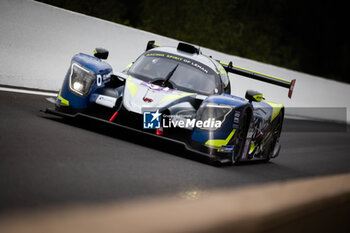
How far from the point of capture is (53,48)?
1064 centimetres

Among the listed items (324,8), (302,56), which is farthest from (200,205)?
(324,8)

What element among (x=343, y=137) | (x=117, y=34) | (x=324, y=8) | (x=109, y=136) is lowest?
(x=343, y=137)

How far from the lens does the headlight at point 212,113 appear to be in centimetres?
636

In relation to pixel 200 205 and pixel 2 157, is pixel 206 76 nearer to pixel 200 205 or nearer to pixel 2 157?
pixel 2 157

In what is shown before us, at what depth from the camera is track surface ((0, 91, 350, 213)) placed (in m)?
3.77

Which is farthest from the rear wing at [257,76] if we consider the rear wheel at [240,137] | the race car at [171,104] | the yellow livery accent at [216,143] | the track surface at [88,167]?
the yellow livery accent at [216,143]

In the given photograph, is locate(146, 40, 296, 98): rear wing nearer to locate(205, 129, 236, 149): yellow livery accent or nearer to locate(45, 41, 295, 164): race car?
locate(45, 41, 295, 164): race car

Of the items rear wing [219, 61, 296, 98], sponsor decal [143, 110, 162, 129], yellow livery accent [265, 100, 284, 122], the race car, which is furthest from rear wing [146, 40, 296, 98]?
sponsor decal [143, 110, 162, 129]

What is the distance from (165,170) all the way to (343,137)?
12.3m

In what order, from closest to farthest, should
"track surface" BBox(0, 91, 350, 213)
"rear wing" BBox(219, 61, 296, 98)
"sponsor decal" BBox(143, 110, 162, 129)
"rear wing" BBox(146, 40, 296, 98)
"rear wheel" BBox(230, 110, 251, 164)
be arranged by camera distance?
1. "track surface" BBox(0, 91, 350, 213)
2. "sponsor decal" BBox(143, 110, 162, 129)
3. "rear wheel" BBox(230, 110, 251, 164)
4. "rear wing" BBox(146, 40, 296, 98)
5. "rear wing" BBox(219, 61, 296, 98)

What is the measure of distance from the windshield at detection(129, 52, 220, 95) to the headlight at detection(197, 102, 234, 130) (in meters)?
0.98

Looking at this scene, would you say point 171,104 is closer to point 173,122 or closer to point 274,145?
point 173,122

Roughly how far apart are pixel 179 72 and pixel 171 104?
3.94 ft

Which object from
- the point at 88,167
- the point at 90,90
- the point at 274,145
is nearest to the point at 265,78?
the point at 274,145
